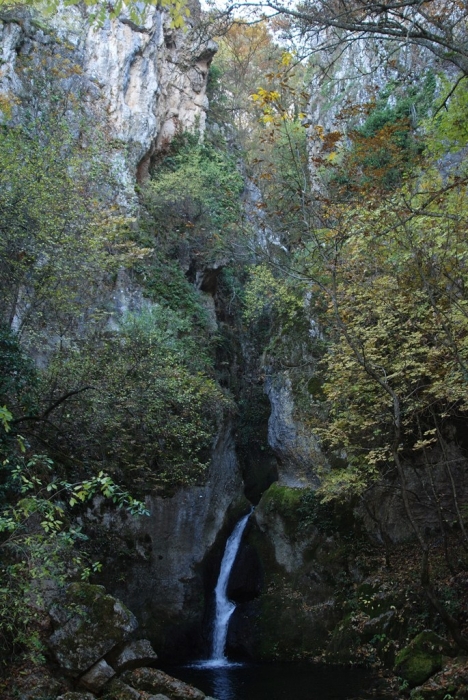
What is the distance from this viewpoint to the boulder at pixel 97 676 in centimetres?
902

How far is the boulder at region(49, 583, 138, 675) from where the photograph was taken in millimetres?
9164

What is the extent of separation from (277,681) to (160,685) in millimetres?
3428

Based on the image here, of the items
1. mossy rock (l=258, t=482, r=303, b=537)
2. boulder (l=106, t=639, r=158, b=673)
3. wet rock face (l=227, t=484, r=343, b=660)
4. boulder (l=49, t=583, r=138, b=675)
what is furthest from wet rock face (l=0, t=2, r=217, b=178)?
boulder (l=106, t=639, r=158, b=673)

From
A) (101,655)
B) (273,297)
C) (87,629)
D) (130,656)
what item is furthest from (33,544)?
(273,297)

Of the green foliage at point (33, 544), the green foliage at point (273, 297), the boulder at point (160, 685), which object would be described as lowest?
the boulder at point (160, 685)

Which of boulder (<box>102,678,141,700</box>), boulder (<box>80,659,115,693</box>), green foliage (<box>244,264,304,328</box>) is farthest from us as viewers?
green foliage (<box>244,264,304,328</box>)

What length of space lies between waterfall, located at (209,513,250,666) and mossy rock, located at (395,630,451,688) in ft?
17.7

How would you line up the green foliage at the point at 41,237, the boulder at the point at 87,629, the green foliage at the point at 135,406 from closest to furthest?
1. the boulder at the point at 87,629
2. the green foliage at the point at 41,237
3. the green foliage at the point at 135,406

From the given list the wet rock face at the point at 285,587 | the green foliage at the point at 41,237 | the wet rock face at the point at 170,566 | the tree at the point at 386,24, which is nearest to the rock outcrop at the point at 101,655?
the wet rock face at the point at 170,566

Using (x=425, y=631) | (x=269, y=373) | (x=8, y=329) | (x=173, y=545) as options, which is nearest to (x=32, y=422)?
(x=8, y=329)

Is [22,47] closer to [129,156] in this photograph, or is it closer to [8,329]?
[129,156]

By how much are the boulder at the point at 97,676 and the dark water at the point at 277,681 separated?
2.86 metres

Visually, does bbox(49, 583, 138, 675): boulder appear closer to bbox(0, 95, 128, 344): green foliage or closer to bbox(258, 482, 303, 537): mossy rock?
bbox(0, 95, 128, 344): green foliage

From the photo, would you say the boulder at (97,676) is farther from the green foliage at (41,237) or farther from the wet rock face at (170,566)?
the green foliage at (41,237)
